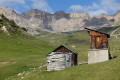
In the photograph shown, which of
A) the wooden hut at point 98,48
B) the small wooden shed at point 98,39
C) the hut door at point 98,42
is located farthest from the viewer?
the hut door at point 98,42

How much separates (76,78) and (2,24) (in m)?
115

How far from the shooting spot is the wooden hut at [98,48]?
3541 cm

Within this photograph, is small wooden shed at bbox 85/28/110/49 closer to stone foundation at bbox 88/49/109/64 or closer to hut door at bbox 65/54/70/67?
stone foundation at bbox 88/49/109/64

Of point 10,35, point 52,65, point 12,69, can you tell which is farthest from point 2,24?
point 52,65

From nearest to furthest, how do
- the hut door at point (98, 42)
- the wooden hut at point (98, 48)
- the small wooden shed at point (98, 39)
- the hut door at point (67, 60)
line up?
the wooden hut at point (98, 48) → the hut door at point (67, 60) → the small wooden shed at point (98, 39) → the hut door at point (98, 42)

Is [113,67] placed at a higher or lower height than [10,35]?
lower

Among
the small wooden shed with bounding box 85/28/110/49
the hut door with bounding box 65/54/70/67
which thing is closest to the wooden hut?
the small wooden shed with bounding box 85/28/110/49

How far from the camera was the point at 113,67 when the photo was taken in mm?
26922

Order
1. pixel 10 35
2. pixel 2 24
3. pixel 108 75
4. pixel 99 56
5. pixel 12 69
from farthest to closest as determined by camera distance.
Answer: pixel 2 24
pixel 10 35
pixel 12 69
pixel 99 56
pixel 108 75

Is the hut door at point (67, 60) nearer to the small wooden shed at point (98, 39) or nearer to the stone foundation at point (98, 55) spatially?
the stone foundation at point (98, 55)

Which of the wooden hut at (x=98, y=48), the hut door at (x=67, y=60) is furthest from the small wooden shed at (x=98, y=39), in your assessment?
the hut door at (x=67, y=60)

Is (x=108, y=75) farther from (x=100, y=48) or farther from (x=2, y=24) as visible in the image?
(x=2, y=24)

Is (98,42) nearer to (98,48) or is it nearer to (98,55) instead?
(98,48)

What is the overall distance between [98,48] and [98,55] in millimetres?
1681
